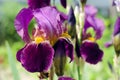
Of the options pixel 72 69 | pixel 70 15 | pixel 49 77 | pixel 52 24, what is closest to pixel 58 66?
pixel 49 77

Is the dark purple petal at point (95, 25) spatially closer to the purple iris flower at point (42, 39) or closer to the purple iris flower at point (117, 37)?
the purple iris flower at point (117, 37)

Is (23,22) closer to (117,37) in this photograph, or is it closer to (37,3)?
(37,3)

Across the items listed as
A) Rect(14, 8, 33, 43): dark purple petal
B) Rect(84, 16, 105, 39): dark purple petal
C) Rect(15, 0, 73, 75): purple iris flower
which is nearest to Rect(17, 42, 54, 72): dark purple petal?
Rect(15, 0, 73, 75): purple iris flower

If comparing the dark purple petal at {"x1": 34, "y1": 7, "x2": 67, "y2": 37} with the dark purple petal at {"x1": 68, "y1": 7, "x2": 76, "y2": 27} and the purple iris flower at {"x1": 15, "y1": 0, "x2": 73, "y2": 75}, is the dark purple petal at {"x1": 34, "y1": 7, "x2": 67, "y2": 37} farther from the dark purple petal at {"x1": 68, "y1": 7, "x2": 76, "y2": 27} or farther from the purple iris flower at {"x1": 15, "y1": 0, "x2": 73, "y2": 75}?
the dark purple petal at {"x1": 68, "y1": 7, "x2": 76, "y2": 27}

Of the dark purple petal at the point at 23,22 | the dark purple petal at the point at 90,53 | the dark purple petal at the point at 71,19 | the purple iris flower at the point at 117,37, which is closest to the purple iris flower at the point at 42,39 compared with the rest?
the dark purple petal at the point at 23,22

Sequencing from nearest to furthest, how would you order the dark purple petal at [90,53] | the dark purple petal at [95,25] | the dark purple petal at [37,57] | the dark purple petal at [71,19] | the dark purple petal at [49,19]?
the dark purple petal at [37,57] → the dark purple petal at [49,19] → the dark purple petal at [71,19] → the dark purple petal at [90,53] → the dark purple petal at [95,25]

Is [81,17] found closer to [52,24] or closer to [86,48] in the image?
[86,48]

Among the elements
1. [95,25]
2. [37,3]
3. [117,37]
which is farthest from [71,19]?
[95,25]
